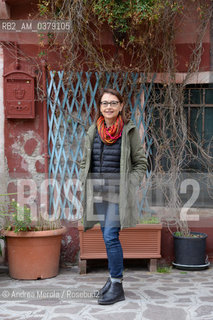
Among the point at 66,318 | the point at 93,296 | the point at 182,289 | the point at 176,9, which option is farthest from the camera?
the point at 176,9

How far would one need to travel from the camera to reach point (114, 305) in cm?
342

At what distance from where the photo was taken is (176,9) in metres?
4.73

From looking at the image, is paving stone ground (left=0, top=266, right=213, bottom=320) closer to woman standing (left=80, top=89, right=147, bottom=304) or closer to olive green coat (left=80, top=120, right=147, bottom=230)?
woman standing (left=80, top=89, right=147, bottom=304)

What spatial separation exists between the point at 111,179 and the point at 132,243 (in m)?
1.53

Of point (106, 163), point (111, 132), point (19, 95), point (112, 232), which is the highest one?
point (19, 95)

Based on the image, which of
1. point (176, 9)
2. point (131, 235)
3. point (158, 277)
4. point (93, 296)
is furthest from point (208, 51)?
point (93, 296)

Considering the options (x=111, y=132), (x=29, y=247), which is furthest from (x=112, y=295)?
(x=111, y=132)

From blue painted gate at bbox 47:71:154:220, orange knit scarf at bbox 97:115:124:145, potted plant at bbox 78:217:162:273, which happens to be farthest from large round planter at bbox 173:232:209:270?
orange knit scarf at bbox 97:115:124:145

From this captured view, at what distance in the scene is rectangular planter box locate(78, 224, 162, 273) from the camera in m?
4.57

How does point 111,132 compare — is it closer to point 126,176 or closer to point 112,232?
point 126,176

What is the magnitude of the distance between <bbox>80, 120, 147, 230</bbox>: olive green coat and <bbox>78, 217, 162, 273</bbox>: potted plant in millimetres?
1171

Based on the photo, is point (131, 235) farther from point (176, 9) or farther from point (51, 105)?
point (176, 9)

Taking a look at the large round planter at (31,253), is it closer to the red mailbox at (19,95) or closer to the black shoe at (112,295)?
the black shoe at (112,295)

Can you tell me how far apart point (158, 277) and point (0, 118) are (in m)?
2.77
